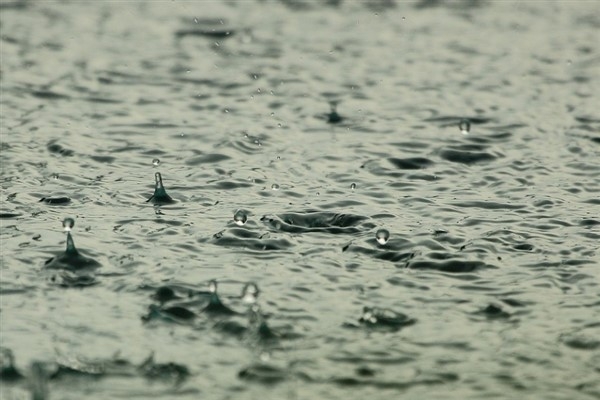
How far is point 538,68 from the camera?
12211mm

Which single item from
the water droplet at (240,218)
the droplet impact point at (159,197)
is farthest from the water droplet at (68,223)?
the water droplet at (240,218)

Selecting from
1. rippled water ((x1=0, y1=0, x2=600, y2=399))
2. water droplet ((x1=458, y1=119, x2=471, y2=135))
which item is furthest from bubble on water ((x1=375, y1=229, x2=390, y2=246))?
water droplet ((x1=458, y1=119, x2=471, y2=135))

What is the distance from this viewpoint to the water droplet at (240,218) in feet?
25.4

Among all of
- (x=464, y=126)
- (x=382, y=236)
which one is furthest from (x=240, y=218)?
(x=464, y=126)

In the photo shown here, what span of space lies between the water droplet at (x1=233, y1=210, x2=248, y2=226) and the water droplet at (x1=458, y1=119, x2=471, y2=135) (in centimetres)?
288

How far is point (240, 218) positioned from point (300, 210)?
46 cm

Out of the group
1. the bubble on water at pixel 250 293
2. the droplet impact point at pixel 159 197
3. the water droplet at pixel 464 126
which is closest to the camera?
the bubble on water at pixel 250 293

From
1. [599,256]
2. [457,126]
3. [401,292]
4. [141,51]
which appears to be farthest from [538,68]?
[401,292]

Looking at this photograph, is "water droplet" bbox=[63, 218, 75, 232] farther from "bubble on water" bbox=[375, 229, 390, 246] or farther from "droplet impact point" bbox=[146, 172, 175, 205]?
"bubble on water" bbox=[375, 229, 390, 246]

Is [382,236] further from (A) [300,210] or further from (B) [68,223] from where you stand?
(B) [68,223]

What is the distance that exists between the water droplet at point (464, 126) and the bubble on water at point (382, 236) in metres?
2.77

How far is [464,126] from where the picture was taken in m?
10.1

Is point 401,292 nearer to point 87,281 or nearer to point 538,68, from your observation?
point 87,281

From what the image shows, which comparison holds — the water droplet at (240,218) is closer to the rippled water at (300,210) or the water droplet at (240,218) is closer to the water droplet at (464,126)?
the rippled water at (300,210)
